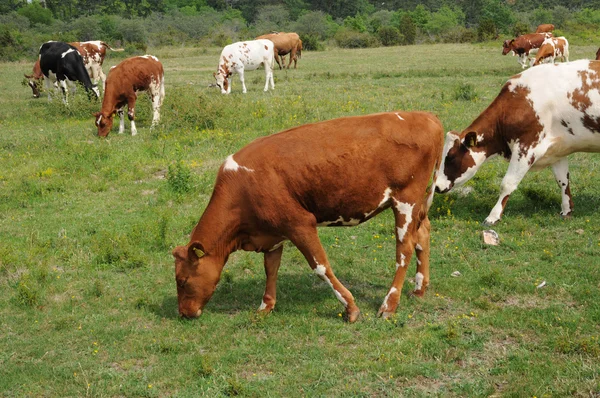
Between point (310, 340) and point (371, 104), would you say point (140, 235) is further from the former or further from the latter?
point (371, 104)

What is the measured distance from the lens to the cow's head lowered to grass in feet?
21.7

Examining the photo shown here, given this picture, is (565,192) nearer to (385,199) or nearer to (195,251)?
(385,199)

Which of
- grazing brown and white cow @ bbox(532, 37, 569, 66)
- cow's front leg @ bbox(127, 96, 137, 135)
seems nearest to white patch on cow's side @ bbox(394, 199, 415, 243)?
cow's front leg @ bbox(127, 96, 137, 135)

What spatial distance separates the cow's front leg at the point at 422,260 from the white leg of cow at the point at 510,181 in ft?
8.15

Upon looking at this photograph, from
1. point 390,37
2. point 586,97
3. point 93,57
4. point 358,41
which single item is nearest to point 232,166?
point 586,97

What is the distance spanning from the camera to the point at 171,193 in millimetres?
11008

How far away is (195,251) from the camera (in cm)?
648

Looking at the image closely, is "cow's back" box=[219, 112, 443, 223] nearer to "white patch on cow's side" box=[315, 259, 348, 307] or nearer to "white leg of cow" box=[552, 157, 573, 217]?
"white patch on cow's side" box=[315, 259, 348, 307]

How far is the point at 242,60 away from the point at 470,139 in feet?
48.9

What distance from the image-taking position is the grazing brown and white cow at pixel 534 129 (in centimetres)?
900

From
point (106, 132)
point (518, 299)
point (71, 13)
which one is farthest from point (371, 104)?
point (71, 13)

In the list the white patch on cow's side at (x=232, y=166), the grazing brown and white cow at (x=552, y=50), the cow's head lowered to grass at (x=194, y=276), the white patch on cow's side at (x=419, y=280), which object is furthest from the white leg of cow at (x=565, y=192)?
the grazing brown and white cow at (x=552, y=50)

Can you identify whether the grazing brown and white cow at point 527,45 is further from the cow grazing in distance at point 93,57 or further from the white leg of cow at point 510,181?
the white leg of cow at point 510,181

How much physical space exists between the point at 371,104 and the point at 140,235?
997cm
